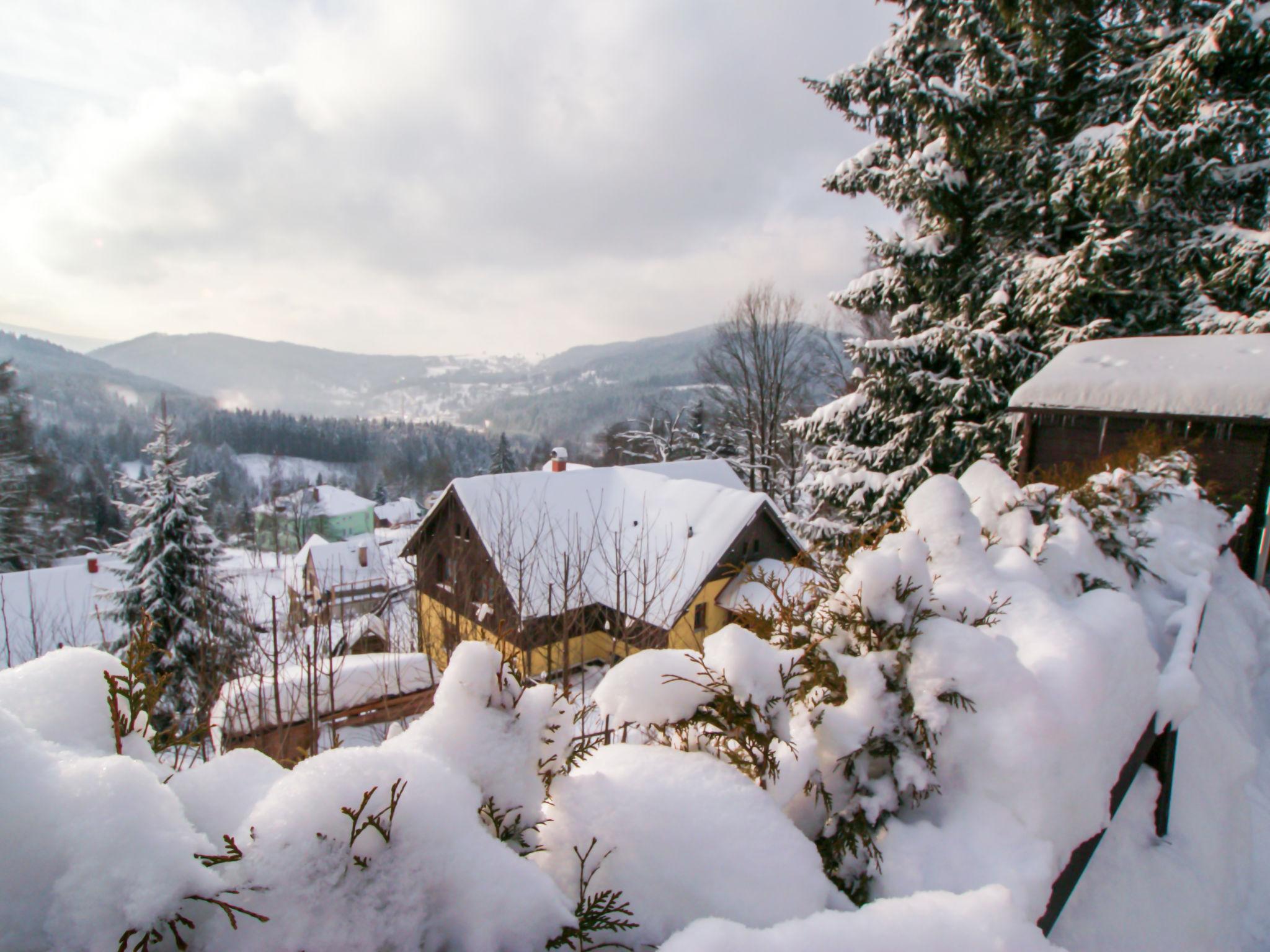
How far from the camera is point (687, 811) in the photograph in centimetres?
127

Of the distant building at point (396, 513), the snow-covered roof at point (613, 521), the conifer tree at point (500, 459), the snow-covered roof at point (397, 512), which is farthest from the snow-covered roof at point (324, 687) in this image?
the snow-covered roof at point (397, 512)

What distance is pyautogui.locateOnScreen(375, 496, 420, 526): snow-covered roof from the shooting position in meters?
61.4

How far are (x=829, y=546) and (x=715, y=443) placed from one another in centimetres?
1699

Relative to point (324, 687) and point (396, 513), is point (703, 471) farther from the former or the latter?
point (396, 513)

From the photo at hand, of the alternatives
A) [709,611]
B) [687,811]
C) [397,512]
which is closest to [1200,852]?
[687,811]

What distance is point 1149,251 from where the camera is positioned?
9227 millimetres

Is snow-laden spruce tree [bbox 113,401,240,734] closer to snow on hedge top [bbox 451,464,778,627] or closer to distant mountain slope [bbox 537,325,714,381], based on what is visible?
snow on hedge top [bbox 451,464,778,627]

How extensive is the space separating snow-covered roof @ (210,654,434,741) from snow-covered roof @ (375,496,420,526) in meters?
55.8

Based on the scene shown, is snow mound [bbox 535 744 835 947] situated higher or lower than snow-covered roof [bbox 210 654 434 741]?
higher

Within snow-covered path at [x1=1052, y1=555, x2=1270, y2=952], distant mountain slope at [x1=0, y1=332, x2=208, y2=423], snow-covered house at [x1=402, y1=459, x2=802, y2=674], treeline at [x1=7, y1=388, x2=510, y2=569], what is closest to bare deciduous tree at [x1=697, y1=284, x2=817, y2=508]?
snow-covered house at [x1=402, y1=459, x2=802, y2=674]

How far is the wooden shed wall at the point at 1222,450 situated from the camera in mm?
6254

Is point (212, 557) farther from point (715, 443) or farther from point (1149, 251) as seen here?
point (715, 443)

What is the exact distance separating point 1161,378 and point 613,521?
36.5 ft

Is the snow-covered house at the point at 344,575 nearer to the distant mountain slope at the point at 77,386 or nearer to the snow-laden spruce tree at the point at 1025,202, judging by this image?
the snow-laden spruce tree at the point at 1025,202
